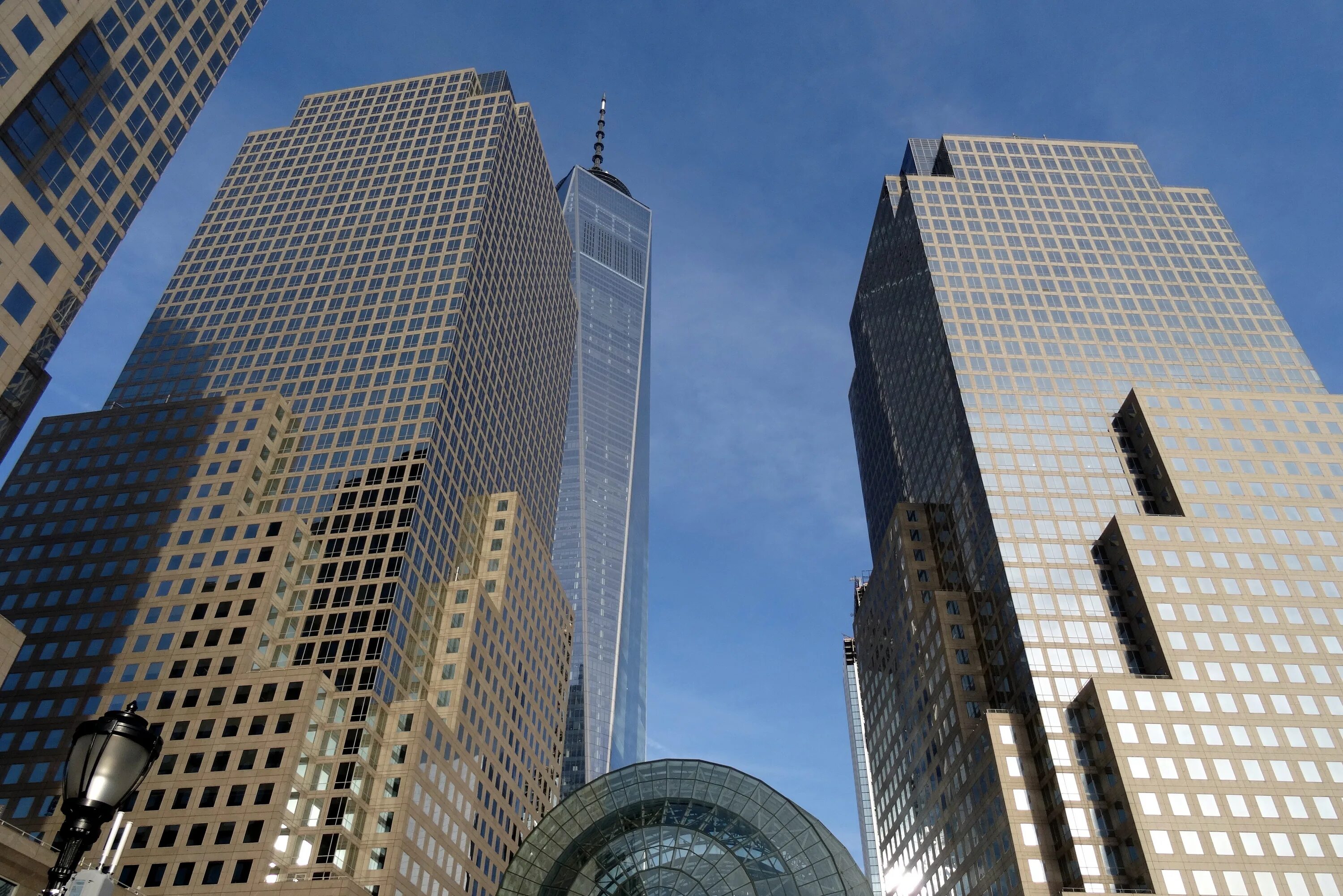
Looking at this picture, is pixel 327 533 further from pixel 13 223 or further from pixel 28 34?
pixel 28 34

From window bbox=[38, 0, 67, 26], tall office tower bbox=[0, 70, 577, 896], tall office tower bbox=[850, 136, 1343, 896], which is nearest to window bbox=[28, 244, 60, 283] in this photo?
window bbox=[38, 0, 67, 26]

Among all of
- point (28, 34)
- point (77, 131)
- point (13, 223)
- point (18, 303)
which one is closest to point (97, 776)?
point (18, 303)

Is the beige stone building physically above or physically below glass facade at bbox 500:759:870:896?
above

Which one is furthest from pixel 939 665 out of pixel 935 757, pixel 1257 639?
pixel 1257 639

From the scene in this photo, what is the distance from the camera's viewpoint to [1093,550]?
357ft

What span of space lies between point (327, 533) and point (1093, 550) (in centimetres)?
8358

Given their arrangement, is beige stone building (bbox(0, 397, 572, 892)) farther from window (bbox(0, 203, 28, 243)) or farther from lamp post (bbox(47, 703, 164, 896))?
lamp post (bbox(47, 703, 164, 896))

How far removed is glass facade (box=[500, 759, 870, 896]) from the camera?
61.0 meters

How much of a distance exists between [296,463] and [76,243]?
194 feet

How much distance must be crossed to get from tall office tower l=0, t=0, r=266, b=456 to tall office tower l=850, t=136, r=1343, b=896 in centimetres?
8701

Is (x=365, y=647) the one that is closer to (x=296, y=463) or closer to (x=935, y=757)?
(x=296, y=463)

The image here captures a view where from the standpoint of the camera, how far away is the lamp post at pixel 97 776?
11.3 metres

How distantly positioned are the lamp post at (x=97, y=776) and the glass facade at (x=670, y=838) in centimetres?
5248

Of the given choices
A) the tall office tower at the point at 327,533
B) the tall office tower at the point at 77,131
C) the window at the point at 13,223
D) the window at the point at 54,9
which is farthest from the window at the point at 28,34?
the tall office tower at the point at 327,533
